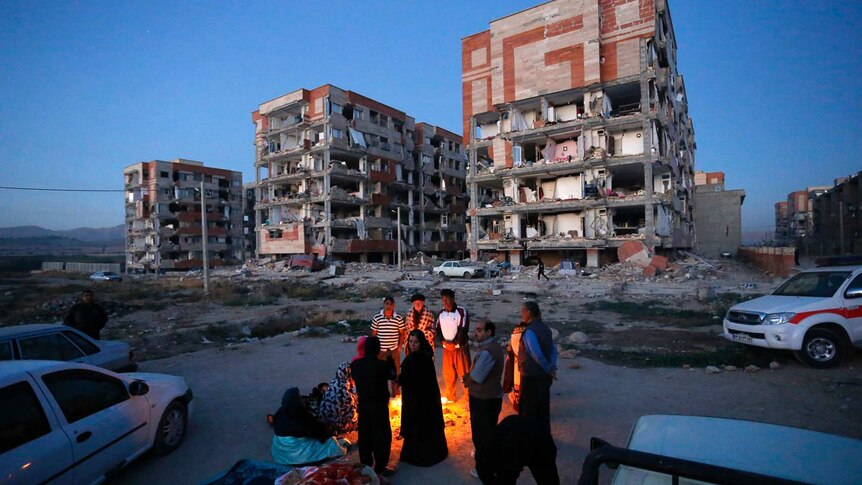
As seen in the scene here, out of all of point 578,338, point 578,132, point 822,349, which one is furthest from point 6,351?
point 578,132

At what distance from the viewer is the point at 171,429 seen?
16.9 feet

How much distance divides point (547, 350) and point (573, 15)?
36883 mm

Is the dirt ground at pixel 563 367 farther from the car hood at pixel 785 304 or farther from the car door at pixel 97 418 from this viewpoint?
the car hood at pixel 785 304

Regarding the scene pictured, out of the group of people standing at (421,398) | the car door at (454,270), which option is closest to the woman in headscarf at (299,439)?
the group of people standing at (421,398)

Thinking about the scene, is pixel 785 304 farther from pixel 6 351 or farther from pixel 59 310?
pixel 59 310

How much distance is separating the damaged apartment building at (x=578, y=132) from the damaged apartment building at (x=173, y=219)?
1748 inches

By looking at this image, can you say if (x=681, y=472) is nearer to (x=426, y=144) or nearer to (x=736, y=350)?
(x=736, y=350)

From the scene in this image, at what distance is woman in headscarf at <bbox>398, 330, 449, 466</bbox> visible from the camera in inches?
180

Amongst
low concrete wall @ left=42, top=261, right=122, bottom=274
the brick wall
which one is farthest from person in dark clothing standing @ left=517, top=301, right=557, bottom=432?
low concrete wall @ left=42, top=261, right=122, bottom=274

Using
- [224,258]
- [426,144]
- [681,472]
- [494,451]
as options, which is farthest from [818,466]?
[224,258]

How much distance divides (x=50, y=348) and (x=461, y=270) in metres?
26.9

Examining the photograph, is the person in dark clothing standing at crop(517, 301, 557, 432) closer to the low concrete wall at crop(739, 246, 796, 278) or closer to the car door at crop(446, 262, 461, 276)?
the low concrete wall at crop(739, 246, 796, 278)

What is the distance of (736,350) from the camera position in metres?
8.74

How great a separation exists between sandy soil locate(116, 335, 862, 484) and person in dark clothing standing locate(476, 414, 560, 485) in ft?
5.51
